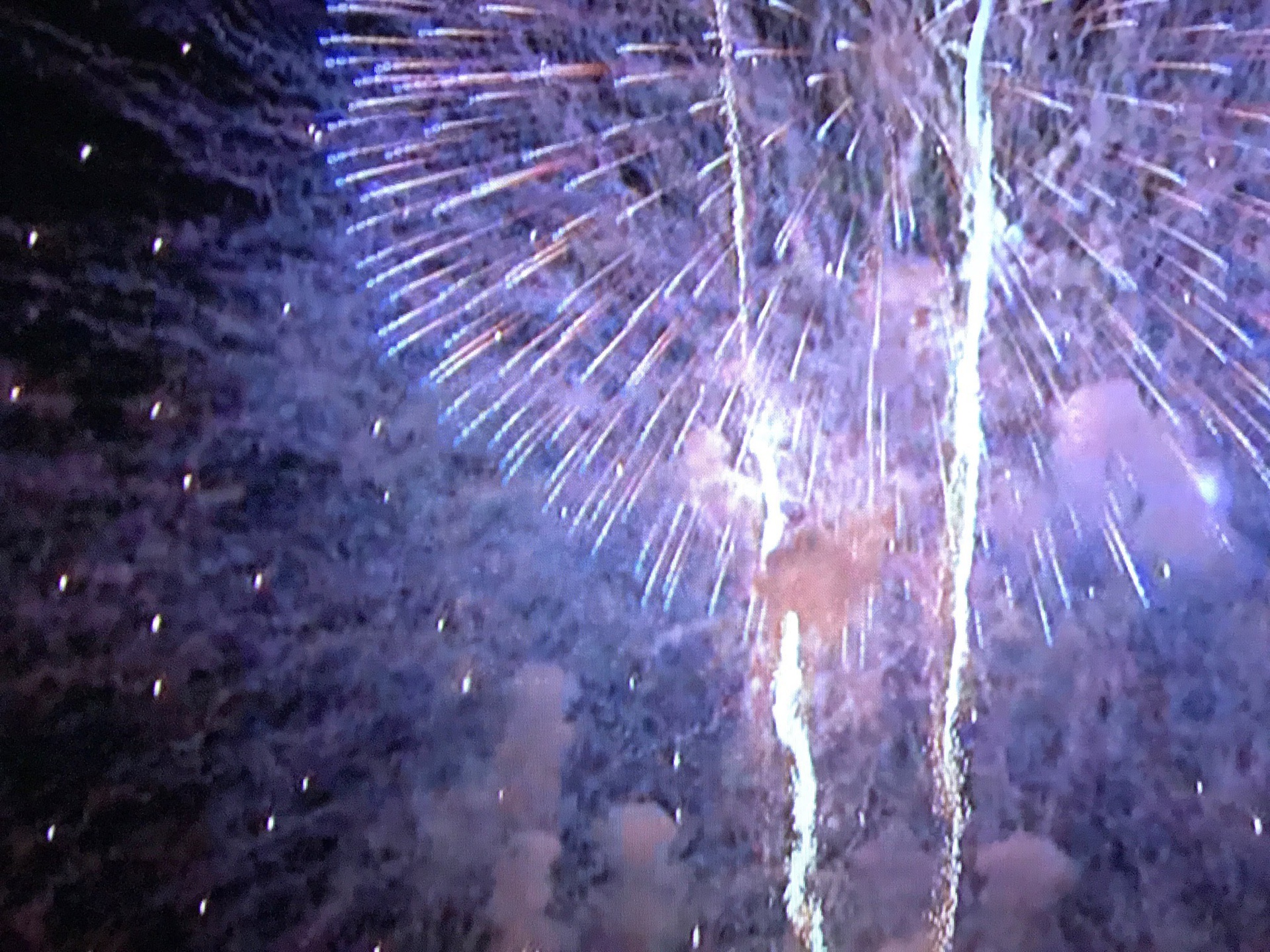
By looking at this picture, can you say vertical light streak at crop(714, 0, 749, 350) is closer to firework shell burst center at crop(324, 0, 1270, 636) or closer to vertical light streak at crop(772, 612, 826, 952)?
firework shell burst center at crop(324, 0, 1270, 636)

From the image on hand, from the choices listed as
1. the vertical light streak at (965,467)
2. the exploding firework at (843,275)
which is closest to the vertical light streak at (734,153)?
the exploding firework at (843,275)

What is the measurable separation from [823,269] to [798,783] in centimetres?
33

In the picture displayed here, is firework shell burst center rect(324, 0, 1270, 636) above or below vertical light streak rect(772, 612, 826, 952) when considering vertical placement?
above

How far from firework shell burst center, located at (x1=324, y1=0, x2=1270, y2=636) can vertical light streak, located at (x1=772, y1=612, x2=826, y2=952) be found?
32 millimetres

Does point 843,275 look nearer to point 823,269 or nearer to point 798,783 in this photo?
point 823,269

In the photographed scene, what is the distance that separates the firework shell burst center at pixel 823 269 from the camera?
880 millimetres

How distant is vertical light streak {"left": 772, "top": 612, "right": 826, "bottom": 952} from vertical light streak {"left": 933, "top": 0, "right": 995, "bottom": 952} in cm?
8

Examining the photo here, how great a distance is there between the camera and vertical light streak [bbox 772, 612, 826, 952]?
938 millimetres

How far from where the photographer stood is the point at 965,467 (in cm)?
92

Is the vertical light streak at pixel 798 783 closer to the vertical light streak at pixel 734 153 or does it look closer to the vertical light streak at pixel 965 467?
the vertical light streak at pixel 965 467

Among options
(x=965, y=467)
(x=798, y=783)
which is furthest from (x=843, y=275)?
(x=798, y=783)

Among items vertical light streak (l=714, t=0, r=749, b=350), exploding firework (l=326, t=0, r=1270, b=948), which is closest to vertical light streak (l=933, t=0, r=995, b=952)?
exploding firework (l=326, t=0, r=1270, b=948)

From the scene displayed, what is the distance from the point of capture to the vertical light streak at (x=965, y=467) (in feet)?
2.90

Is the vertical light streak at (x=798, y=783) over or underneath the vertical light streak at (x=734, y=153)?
underneath
